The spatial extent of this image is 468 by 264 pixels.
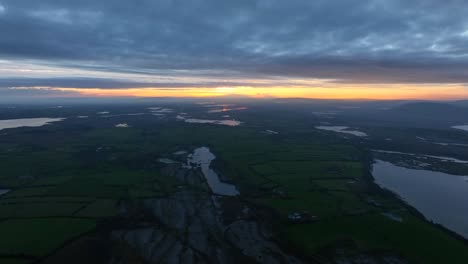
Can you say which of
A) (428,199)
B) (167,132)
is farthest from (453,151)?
(167,132)

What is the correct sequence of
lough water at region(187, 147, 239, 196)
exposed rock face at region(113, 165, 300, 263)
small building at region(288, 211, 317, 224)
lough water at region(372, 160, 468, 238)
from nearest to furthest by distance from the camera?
exposed rock face at region(113, 165, 300, 263) < small building at region(288, 211, 317, 224) < lough water at region(372, 160, 468, 238) < lough water at region(187, 147, 239, 196)

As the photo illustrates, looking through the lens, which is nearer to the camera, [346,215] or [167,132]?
[346,215]

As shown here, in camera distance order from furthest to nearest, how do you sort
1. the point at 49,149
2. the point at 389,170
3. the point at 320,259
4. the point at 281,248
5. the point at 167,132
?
the point at 167,132, the point at 49,149, the point at 389,170, the point at 281,248, the point at 320,259

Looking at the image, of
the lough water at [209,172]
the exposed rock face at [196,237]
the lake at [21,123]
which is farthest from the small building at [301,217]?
the lake at [21,123]

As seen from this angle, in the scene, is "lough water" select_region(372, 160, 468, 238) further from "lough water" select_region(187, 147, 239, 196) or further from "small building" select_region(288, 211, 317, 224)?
"lough water" select_region(187, 147, 239, 196)

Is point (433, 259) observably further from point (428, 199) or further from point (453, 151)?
point (453, 151)

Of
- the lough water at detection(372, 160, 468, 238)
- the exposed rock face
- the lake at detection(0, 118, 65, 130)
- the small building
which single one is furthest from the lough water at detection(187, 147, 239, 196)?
the lake at detection(0, 118, 65, 130)

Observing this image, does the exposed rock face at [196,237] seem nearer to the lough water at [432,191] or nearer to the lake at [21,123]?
the lough water at [432,191]
